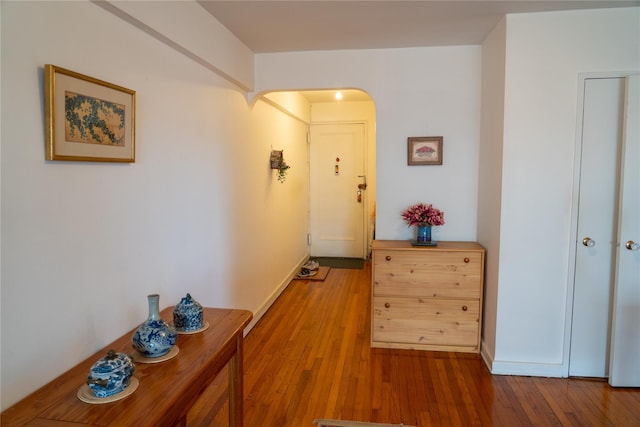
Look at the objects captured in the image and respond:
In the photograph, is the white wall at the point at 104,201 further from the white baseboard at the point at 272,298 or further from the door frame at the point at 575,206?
the door frame at the point at 575,206

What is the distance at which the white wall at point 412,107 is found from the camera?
3018 millimetres

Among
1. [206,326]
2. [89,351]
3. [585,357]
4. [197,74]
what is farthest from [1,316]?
[585,357]

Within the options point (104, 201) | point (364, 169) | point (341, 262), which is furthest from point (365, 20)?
point (341, 262)

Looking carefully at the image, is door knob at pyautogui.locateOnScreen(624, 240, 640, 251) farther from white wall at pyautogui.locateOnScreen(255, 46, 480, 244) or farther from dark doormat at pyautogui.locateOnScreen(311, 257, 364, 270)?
dark doormat at pyautogui.locateOnScreen(311, 257, 364, 270)

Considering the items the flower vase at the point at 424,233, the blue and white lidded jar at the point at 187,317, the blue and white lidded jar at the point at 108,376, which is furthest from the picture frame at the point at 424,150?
the blue and white lidded jar at the point at 108,376

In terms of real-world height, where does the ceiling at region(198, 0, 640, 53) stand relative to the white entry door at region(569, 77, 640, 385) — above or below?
above

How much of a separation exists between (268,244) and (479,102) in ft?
7.63

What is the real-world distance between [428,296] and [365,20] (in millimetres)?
2009

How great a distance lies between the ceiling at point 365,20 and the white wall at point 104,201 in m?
0.44

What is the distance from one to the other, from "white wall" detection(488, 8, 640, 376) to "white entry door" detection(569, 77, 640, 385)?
8 cm

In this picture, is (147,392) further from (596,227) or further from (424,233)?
(596,227)

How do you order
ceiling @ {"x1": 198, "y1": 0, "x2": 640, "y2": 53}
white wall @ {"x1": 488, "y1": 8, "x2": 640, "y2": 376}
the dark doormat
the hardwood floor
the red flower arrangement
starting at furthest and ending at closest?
the dark doormat → the red flower arrangement → white wall @ {"x1": 488, "y1": 8, "x2": 640, "y2": 376} → ceiling @ {"x1": 198, "y1": 0, "x2": 640, "y2": 53} → the hardwood floor

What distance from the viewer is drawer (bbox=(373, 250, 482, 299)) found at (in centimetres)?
278

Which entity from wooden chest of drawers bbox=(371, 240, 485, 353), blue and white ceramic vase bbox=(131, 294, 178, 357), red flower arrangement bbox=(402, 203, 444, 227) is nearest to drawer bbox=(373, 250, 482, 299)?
wooden chest of drawers bbox=(371, 240, 485, 353)
